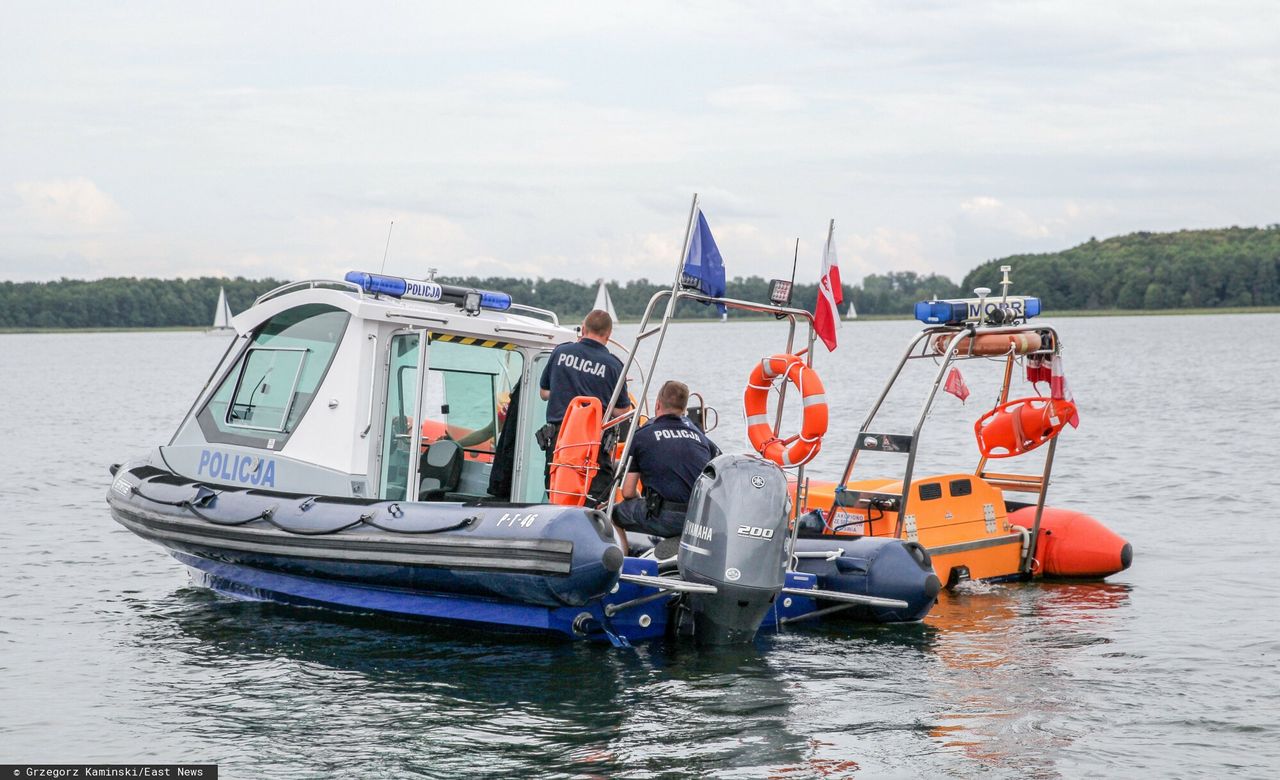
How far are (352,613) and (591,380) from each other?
2422mm

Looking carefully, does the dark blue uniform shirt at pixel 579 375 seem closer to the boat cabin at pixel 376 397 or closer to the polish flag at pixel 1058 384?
the boat cabin at pixel 376 397

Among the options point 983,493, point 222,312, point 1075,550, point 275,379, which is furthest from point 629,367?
point 222,312

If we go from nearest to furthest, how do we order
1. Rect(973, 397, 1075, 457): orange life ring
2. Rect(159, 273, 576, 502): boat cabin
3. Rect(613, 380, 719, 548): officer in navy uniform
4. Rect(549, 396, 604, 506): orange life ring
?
1. Rect(549, 396, 604, 506): orange life ring
2. Rect(613, 380, 719, 548): officer in navy uniform
3. Rect(159, 273, 576, 502): boat cabin
4. Rect(973, 397, 1075, 457): orange life ring

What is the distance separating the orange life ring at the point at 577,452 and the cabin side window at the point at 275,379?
1899mm

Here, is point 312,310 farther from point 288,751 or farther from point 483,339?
point 288,751

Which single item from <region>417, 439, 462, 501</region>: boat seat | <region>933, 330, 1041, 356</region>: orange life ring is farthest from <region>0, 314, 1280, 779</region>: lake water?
<region>933, 330, 1041, 356</region>: orange life ring

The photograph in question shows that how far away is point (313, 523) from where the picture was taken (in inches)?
343

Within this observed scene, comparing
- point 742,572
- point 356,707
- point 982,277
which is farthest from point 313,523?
point 982,277

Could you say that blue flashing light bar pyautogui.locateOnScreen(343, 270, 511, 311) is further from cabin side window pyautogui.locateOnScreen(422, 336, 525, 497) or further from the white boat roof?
cabin side window pyautogui.locateOnScreen(422, 336, 525, 497)

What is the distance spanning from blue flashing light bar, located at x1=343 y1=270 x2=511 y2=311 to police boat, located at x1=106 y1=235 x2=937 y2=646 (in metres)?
0.01

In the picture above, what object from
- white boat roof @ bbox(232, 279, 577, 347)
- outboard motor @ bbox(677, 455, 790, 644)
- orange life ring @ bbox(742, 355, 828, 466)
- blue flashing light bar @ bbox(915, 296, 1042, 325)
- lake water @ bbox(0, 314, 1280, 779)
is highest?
blue flashing light bar @ bbox(915, 296, 1042, 325)

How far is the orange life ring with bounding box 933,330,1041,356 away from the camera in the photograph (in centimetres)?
1025

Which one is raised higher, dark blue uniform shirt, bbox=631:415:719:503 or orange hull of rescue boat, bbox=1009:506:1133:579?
dark blue uniform shirt, bbox=631:415:719:503

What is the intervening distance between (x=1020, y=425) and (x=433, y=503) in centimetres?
492
